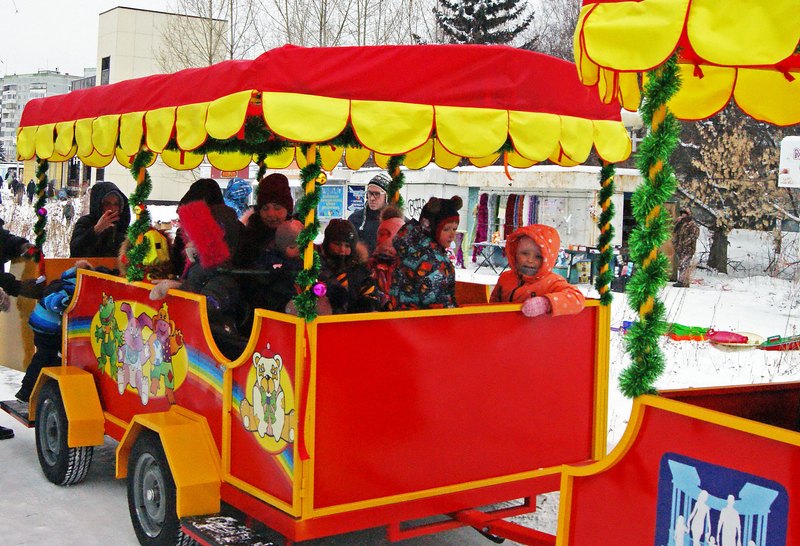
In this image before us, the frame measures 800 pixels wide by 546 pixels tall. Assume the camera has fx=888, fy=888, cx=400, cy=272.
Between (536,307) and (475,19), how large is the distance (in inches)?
1317

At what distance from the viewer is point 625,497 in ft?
10.0

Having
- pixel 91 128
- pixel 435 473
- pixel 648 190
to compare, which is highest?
pixel 91 128

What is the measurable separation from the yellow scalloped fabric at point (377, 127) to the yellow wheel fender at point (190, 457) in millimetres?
1497

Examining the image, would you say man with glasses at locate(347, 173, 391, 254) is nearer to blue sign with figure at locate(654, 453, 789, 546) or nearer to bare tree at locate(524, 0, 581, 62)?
blue sign with figure at locate(654, 453, 789, 546)

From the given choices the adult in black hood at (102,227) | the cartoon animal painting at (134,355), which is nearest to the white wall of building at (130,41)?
the adult in black hood at (102,227)

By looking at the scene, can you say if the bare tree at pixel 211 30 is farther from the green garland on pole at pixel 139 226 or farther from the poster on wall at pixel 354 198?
the green garland on pole at pixel 139 226

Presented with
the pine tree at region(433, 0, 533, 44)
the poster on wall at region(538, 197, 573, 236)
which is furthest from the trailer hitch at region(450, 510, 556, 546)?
the pine tree at region(433, 0, 533, 44)

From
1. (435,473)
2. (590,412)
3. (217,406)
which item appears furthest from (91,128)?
(590,412)

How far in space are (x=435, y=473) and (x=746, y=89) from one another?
2.46 meters

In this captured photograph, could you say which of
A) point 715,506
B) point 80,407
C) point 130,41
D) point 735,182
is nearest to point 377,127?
point 715,506

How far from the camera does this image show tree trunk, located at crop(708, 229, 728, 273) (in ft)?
73.6

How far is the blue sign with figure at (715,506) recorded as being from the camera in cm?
255

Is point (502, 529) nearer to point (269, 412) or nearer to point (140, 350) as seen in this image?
point (269, 412)

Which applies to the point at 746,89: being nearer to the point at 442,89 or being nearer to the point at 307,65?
the point at 442,89
